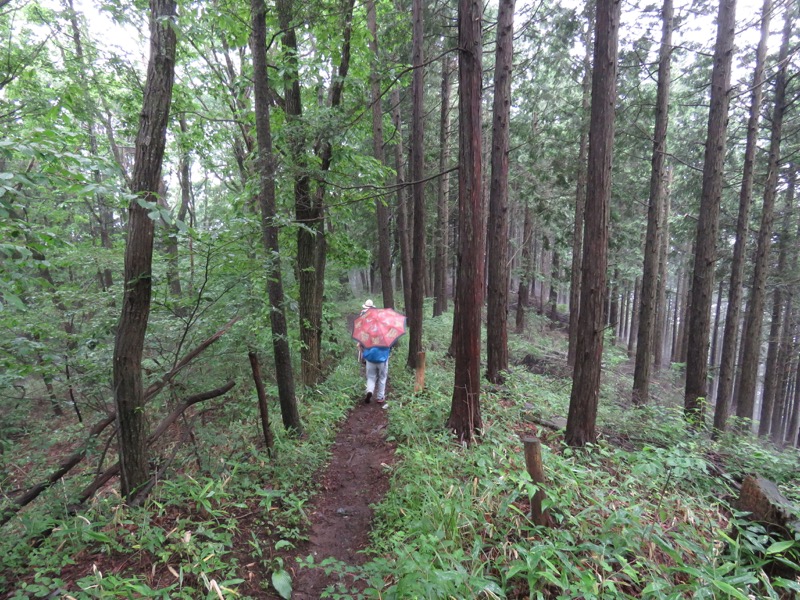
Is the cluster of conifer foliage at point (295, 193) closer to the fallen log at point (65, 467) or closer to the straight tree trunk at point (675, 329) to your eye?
Result: the fallen log at point (65, 467)

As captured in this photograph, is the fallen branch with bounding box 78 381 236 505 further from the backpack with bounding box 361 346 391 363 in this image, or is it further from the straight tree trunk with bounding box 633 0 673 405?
the straight tree trunk with bounding box 633 0 673 405

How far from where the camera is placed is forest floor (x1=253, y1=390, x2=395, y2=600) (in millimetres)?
3535

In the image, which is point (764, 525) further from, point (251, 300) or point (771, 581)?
point (251, 300)

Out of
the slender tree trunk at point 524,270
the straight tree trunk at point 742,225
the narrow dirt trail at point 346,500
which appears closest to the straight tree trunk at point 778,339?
the straight tree trunk at point 742,225

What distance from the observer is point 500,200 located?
Answer: 8.87 metres

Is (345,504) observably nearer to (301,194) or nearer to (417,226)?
(301,194)

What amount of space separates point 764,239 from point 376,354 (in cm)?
1197

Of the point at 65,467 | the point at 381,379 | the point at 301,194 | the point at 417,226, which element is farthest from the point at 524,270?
the point at 65,467

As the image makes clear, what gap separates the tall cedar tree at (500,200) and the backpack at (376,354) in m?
2.62

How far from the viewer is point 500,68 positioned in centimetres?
818

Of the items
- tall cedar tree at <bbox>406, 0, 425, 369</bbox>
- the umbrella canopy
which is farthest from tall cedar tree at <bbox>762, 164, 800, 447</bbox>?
the umbrella canopy

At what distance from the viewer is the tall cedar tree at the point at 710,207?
810cm

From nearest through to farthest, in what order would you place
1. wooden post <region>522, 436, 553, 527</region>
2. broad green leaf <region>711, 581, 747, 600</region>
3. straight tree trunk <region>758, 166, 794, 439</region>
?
broad green leaf <region>711, 581, 747, 600</region>, wooden post <region>522, 436, 553, 527</region>, straight tree trunk <region>758, 166, 794, 439</region>

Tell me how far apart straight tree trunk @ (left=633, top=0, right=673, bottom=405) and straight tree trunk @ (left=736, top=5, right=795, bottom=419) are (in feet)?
11.4
